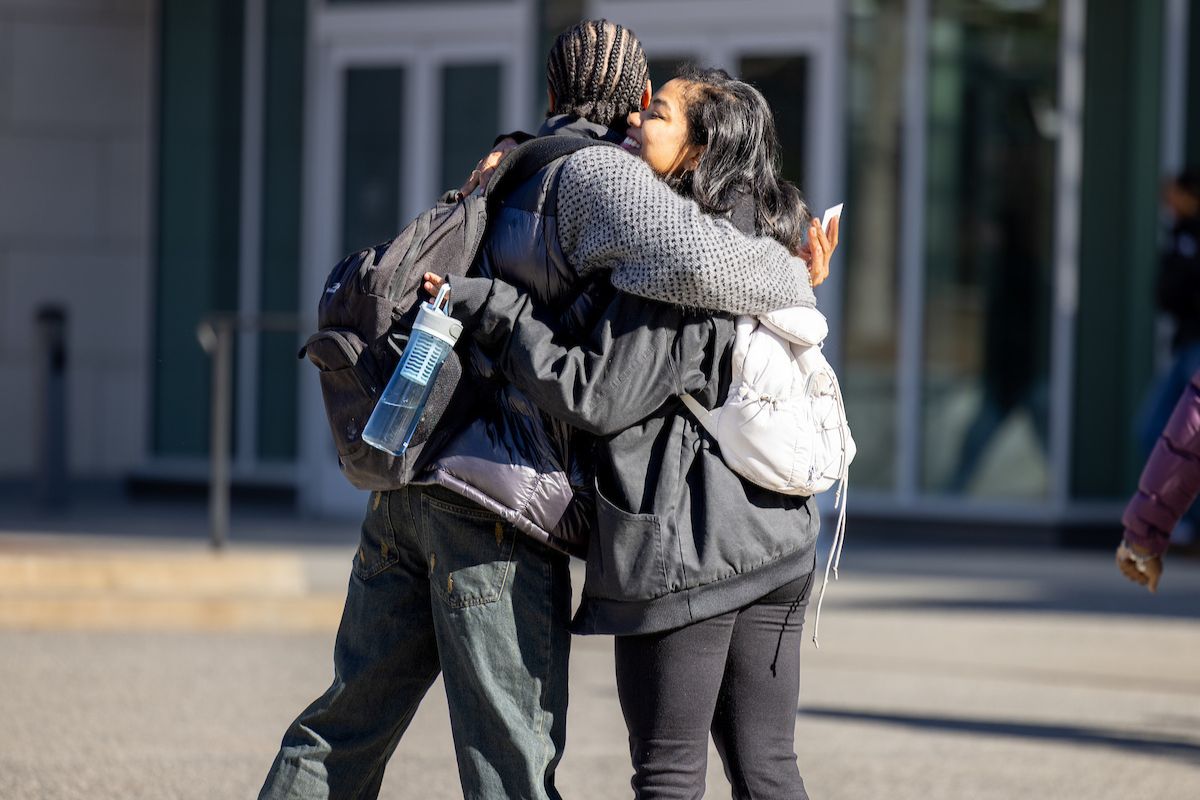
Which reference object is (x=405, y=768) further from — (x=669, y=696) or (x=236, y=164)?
(x=236, y=164)

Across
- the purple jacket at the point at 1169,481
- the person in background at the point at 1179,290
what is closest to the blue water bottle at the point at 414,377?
the purple jacket at the point at 1169,481

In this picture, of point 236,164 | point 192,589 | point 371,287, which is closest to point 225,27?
point 236,164

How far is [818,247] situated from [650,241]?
18.9 inches

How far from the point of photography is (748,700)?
11.5ft

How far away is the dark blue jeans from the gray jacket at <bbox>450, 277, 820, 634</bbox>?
0.12m

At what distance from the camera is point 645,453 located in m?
3.33

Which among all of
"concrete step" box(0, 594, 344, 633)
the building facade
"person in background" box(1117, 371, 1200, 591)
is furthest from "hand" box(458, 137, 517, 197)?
the building facade

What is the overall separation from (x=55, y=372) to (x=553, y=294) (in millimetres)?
8654

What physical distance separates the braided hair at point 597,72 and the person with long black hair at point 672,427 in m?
0.08

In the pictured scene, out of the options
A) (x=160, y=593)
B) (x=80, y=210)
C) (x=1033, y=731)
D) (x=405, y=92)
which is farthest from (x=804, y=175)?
(x=1033, y=731)

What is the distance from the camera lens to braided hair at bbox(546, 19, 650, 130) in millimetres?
3480

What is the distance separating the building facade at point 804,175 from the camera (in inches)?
452

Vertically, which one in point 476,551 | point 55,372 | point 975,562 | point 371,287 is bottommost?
point 975,562

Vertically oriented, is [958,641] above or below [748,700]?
below
